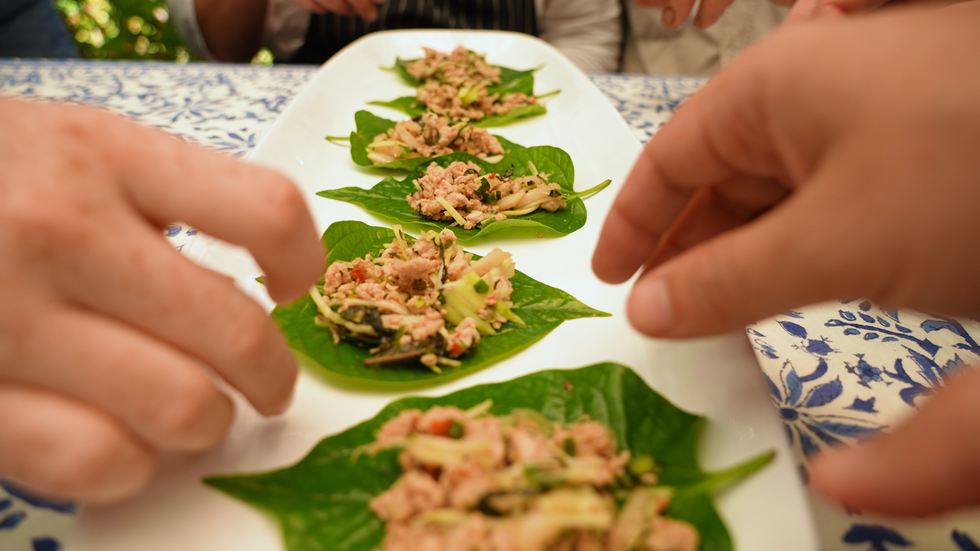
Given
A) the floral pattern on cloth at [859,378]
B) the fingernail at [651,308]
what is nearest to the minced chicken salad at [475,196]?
the floral pattern on cloth at [859,378]

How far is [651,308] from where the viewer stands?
38.2 inches

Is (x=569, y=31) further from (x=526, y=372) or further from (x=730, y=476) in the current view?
(x=730, y=476)

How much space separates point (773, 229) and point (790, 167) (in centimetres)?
16

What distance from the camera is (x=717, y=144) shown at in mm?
1064

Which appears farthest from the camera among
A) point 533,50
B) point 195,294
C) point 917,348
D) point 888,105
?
point 533,50

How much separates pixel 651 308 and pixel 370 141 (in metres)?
1.87

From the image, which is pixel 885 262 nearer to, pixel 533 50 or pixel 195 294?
pixel 195 294

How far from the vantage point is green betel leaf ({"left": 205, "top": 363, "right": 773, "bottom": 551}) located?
100 cm

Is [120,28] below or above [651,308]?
below

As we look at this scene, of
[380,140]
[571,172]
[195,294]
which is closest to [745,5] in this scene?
[571,172]

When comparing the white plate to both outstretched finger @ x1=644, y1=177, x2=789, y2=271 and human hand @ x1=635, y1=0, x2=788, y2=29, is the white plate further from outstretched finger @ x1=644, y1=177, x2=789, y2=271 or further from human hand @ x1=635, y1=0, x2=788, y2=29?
human hand @ x1=635, y1=0, x2=788, y2=29

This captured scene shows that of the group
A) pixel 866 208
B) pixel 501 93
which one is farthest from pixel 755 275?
pixel 501 93

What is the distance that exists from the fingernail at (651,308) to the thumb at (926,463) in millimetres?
331

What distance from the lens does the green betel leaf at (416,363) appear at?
4.38ft
